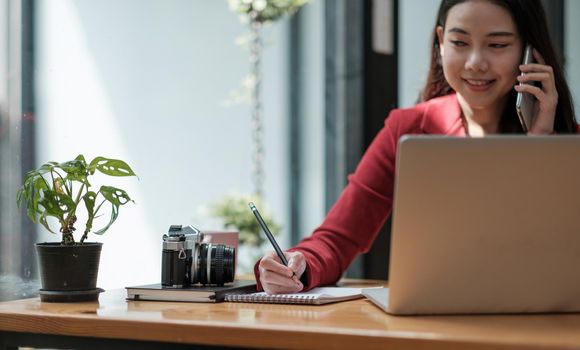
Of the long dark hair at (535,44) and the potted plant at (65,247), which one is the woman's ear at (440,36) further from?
the potted plant at (65,247)

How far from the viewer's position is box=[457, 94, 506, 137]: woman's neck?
2.14 m

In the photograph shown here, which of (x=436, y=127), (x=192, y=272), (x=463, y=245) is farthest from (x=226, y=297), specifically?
(x=436, y=127)

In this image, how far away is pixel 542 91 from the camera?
200 centimetres

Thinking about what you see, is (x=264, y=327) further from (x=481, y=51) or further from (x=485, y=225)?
(x=481, y=51)

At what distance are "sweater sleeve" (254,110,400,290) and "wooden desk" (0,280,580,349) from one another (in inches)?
15.7

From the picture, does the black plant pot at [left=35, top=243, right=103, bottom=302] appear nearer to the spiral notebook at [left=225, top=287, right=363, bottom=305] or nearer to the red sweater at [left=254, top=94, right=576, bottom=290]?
the spiral notebook at [left=225, top=287, right=363, bottom=305]

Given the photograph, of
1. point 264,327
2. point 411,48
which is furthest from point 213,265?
point 411,48

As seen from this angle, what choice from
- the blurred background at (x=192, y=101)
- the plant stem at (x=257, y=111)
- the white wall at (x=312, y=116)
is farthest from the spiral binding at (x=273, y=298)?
the plant stem at (x=257, y=111)

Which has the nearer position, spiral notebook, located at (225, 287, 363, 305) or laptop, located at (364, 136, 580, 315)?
laptop, located at (364, 136, 580, 315)

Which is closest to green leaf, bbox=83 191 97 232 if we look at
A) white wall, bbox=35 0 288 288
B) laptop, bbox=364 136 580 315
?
white wall, bbox=35 0 288 288

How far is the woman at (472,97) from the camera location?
1.98 meters

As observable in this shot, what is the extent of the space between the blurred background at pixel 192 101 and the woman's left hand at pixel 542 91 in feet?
3.30

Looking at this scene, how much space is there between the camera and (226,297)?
153 cm

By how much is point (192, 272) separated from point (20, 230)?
0.55m
